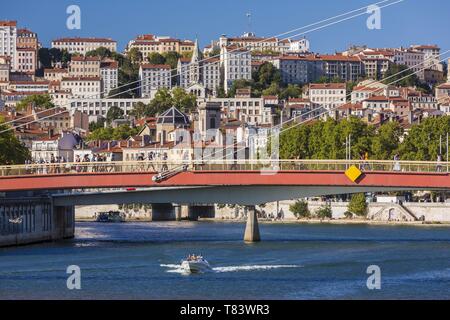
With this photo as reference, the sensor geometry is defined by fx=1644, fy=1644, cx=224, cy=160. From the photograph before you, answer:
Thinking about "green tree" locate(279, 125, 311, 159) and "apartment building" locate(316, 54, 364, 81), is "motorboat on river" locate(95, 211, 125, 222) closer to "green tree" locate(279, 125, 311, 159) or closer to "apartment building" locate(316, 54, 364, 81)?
"green tree" locate(279, 125, 311, 159)

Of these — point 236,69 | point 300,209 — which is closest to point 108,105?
point 236,69

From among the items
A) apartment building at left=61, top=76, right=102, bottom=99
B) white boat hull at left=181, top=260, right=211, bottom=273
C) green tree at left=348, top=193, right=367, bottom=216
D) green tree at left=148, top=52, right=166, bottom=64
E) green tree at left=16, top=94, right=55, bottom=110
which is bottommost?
white boat hull at left=181, top=260, right=211, bottom=273

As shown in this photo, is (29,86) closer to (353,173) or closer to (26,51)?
(26,51)

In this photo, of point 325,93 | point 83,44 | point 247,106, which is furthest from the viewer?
point 83,44

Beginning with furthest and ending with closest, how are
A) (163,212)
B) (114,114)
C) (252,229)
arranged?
(114,114)
(163,212)
(252,229)

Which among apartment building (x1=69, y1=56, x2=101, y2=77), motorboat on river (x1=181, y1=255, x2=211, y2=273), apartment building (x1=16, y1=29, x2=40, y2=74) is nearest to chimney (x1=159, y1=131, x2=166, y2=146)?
motorboat on river (x1=181, y1=255, x2=211, y2=273)
